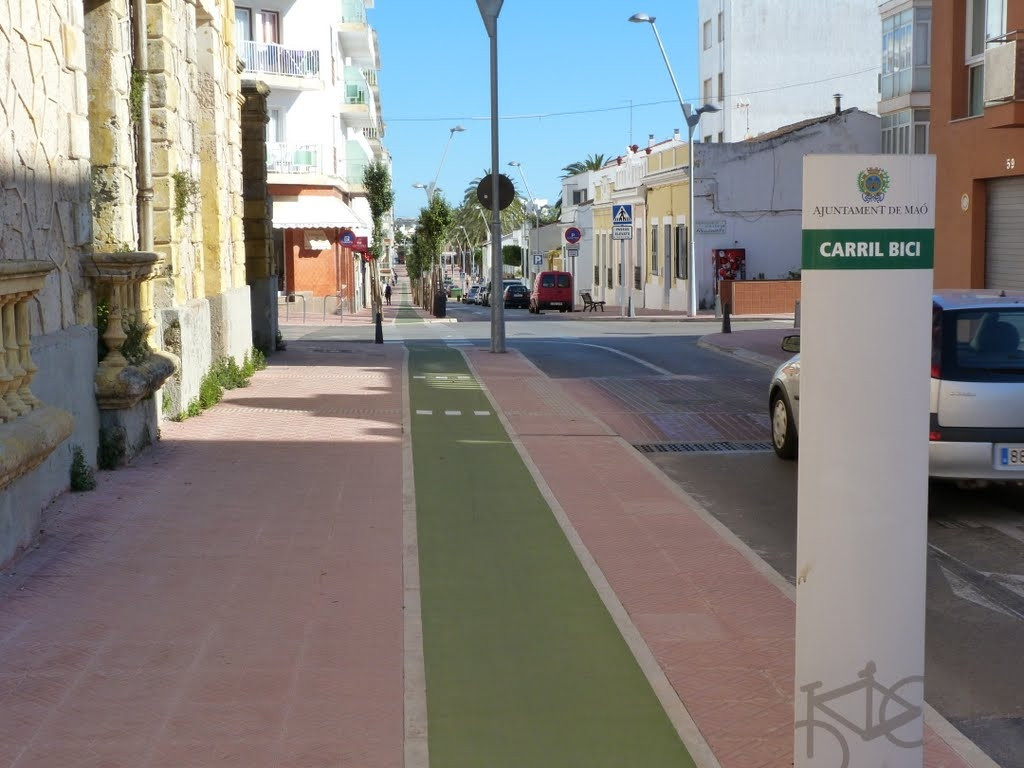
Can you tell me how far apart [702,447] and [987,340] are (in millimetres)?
4023

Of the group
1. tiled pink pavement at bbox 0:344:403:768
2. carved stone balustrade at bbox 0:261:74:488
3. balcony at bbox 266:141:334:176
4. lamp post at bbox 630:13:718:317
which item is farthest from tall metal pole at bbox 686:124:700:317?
carved stone balustrade at bbox 0:261:74:488

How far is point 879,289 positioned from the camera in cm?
403

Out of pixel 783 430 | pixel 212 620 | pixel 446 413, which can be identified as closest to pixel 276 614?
pixel 212 620

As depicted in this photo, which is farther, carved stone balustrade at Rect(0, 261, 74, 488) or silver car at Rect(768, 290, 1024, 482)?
silver car at Rect(768, 290, 1024, 482)

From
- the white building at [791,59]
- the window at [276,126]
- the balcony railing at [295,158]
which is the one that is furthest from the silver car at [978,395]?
the white building at [791,59]

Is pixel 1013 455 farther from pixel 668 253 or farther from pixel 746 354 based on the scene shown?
pixel 668 253

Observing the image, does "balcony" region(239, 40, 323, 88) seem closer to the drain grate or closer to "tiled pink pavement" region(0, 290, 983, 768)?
the drain grate

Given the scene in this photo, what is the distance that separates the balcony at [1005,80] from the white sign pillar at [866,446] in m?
17.6

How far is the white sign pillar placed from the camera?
13.2 ft

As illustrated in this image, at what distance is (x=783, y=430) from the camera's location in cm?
1191

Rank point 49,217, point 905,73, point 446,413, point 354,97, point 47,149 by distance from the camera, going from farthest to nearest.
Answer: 1. point 354,97
2. point 905,73
3. point 446,413
4. point 49,217
5. point 47,149

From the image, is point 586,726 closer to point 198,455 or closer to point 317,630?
point 317,630

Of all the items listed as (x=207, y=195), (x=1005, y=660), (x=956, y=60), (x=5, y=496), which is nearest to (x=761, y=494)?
(x=1005, y=660)

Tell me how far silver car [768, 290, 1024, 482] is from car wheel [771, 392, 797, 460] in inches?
102
